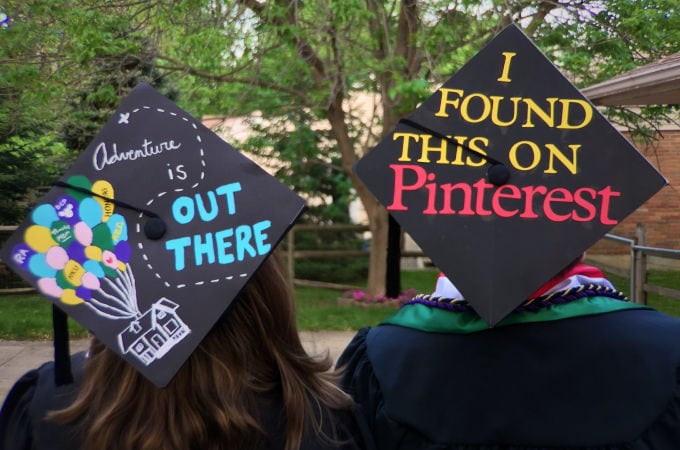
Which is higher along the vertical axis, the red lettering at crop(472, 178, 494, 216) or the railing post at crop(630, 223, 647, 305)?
the red lettering at crop(472, 178, 494, 216)

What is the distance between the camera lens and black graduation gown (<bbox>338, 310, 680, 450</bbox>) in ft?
5.33

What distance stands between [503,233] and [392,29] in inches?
305

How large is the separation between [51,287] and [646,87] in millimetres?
4646

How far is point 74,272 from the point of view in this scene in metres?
1.56

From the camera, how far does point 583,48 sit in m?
7.50

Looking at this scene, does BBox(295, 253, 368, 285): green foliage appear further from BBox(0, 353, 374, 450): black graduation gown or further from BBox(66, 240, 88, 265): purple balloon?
BBox(66, 240, 88, 265): purple balloon

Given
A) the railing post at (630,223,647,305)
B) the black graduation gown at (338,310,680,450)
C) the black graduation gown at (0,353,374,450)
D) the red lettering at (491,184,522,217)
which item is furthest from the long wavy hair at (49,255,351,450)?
the railing post at (630,223,647,305)

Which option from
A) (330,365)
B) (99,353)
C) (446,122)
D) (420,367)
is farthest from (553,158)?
(99,353)

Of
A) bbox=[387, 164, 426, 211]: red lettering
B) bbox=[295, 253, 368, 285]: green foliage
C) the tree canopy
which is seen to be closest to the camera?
bbox=[387, 164, 426, 211]: red lettering

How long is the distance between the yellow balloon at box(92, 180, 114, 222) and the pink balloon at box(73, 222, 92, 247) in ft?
0.15

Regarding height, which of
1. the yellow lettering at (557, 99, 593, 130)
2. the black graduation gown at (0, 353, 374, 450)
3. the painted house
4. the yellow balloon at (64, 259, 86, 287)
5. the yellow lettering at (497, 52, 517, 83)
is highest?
the yellow lettering at (497, 52, 517, 83)

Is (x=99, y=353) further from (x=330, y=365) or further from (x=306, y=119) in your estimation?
(x=306, y=119)

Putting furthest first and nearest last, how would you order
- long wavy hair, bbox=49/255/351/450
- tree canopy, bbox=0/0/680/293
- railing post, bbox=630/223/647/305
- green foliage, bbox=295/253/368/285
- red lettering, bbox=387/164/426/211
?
green foliage, bbox=295/253/368/285, railing post, bbox=630/223/647/305, tree canopy, bbox=0/0/680/293, red lettering, bbox=387/164/426/211, long wavy hair, bbox=49/255/351/450

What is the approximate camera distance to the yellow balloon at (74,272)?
5.10ft
